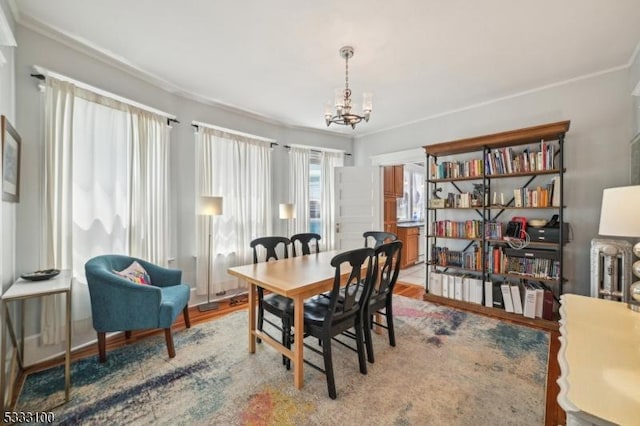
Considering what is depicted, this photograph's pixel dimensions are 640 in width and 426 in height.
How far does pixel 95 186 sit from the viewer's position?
2.61 m

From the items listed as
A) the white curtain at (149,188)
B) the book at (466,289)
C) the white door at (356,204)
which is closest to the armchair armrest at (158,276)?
the white curtain at (149,188)

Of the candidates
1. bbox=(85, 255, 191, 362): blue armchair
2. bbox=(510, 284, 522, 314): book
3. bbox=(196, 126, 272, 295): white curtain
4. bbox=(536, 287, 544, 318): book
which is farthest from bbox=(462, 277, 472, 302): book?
bbox=(85, 255, 191, 362): blue armchair

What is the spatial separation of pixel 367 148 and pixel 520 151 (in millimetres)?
2503

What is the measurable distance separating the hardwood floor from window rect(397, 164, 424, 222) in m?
3.04

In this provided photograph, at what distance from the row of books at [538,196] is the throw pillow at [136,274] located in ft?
13.8

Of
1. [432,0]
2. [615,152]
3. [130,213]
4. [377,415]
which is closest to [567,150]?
[615,152]

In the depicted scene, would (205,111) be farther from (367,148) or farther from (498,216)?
(498,216)

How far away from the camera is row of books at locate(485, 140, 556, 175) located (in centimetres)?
304

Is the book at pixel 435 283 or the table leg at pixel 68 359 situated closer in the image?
the table leg at pixel 68 359

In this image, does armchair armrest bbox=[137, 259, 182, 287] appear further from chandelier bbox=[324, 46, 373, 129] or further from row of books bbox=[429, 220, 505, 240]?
row of books bbox=[429, 220, 505, 240]

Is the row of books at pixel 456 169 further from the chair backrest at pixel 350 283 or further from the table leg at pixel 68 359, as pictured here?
the table leg at pixel 68 359

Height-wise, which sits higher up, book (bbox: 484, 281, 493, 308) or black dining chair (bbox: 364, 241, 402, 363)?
black dining chair (bbox: 364, 241, 402, 363)

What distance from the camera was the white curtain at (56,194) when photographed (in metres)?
2.29

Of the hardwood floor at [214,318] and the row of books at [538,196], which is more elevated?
the row of books at [538,196]
